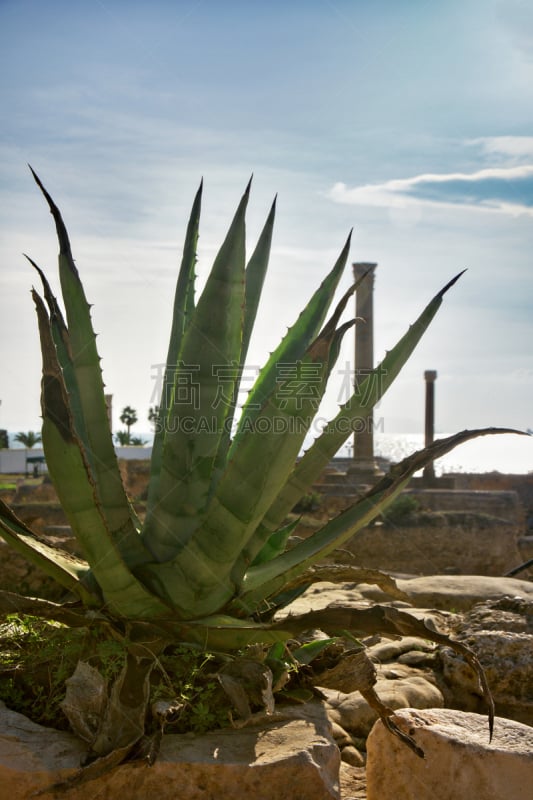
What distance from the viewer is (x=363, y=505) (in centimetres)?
230

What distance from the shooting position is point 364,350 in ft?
61.4

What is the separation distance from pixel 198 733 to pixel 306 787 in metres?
0.31

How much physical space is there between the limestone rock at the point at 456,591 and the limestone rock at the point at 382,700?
170 centimetres

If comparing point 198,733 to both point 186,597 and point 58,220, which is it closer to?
point 186,597

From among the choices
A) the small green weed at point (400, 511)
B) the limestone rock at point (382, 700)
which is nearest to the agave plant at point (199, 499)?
the limestone rock at point (382, 700)

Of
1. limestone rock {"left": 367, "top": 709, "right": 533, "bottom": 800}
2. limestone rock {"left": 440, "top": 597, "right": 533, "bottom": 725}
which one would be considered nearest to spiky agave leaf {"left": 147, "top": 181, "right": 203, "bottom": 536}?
limestone rock {"left": 367, "top": 709, "right": 533, "bottom": 800}

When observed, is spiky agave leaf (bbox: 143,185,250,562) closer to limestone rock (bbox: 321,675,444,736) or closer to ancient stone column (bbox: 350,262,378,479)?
limestone rock (bbox: 321,675,444,736)

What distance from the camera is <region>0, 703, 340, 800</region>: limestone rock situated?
175cm

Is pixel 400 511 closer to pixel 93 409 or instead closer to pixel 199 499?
pixel 199 499

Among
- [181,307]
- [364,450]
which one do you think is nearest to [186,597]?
[181,307]

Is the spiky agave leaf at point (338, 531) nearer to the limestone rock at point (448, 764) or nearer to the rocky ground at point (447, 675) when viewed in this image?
the rocky ground at point (447, 675)

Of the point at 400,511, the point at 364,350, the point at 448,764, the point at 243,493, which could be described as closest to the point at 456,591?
the point at 448,764

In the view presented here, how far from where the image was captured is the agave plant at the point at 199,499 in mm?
1884

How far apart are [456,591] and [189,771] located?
3.56 m
